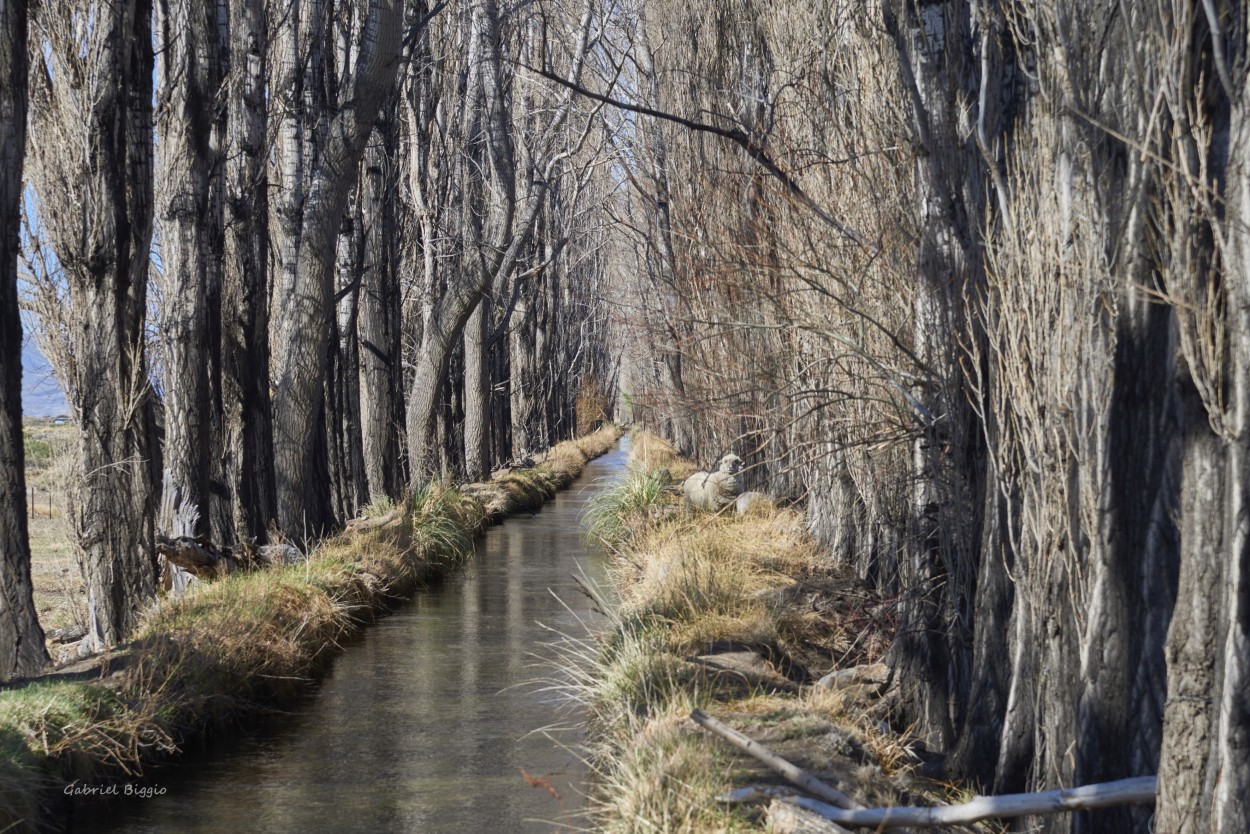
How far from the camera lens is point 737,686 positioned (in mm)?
8109

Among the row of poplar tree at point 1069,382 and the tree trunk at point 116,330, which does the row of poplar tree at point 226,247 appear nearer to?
the tree trunk at point 116,330

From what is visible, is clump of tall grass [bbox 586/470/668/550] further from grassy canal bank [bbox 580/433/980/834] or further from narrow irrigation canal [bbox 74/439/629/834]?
narrow irrigation canal [bbox 74/439/629/834]

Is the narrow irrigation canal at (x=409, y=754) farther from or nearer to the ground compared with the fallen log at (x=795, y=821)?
nearer to the ground

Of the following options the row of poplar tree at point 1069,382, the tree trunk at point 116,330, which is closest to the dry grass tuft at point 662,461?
the tree trunk at point 116,330

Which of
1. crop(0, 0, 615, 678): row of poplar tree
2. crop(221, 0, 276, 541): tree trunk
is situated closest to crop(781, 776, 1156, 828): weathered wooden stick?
crop(0, 0, 615, 678): row of poplar tree

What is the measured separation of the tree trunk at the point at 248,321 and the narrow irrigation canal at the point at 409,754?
191 centimetres

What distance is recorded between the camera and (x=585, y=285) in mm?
49125

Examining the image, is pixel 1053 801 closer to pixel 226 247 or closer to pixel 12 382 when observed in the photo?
pixel 12 382

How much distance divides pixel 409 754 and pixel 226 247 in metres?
7.28

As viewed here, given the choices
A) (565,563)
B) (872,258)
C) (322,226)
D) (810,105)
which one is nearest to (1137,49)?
(872,258)

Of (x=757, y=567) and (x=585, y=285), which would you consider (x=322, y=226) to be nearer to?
(x=757, y=567)

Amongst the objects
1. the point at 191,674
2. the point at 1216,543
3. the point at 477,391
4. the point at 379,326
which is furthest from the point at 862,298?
the point at 477,391

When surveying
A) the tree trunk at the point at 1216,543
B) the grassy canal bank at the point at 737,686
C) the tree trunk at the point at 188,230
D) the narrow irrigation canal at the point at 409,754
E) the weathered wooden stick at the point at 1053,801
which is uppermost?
the tree trunk at the point at 188,230

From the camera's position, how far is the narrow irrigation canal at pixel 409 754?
7102 millimetres
